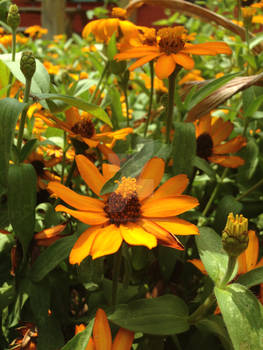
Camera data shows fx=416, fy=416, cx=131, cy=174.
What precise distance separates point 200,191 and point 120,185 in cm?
39

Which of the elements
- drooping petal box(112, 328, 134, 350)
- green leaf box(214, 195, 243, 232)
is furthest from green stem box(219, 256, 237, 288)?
green leaf box(214, 195, 243, 232)

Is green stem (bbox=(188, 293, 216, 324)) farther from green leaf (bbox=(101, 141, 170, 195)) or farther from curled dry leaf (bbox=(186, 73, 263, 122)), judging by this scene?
curled dry leaf (bbox=(186, 73, 263, 122))

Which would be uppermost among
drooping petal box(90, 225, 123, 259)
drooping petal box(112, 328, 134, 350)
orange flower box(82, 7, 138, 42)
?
orange flower box(82, 7, 138, 42)

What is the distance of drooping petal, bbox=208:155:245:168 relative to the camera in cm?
71

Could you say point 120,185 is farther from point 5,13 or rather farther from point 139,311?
point 5,13

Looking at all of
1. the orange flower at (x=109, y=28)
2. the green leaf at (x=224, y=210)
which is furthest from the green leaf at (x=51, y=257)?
the orange flower at (x=109, y=28)

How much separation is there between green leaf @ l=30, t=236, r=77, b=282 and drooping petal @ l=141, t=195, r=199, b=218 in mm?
114

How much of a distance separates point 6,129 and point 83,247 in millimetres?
155

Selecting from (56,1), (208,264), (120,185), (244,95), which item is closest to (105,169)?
(120,185)

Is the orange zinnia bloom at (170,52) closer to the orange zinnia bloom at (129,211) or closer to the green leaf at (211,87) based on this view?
the green leaf at (211,87)

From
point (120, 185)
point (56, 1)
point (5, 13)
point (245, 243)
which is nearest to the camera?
point (245, 243)

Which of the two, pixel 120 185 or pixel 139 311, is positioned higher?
pixel 120 185

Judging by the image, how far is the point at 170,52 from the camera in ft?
2.08

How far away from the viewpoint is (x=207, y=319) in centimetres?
51
